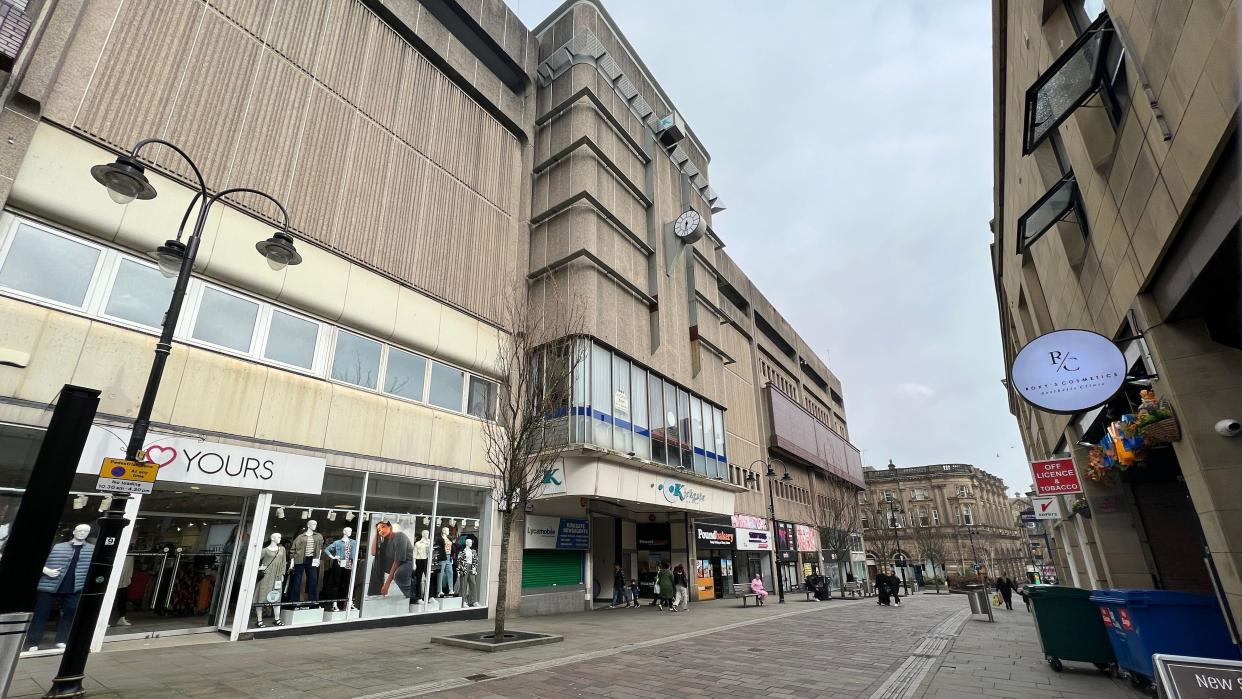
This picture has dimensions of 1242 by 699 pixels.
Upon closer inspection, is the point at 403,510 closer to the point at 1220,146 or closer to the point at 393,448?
the point at 393,448

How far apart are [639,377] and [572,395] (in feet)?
14.5

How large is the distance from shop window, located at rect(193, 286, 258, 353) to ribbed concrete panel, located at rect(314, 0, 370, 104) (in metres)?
7.47

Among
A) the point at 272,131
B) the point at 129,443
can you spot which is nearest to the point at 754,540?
the point at 272,131

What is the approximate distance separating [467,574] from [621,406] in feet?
25.2

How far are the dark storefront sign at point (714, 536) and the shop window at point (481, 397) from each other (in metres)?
15.2

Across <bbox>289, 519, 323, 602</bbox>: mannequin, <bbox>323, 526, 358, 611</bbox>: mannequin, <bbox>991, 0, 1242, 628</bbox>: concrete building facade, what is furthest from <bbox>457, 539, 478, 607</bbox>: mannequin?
<bbox>991, 0, 1242, 628</bbox>: concrete building facade

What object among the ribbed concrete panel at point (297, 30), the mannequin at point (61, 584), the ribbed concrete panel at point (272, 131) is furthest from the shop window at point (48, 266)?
the ribbed concrete panel at point (297, 30)

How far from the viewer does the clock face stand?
2780 cm

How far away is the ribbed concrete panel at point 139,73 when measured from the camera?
10938mm

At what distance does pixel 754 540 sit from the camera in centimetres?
3578

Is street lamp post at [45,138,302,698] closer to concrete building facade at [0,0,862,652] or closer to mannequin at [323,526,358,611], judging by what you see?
concrete building facade at [0,0,862,652]

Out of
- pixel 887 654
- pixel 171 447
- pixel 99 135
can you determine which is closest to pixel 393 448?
pixel 171 447

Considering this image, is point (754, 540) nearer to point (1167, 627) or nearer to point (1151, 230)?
point (1167, 627)

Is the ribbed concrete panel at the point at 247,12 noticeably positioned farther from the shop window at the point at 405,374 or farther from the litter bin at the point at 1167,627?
the litter bin at the point at 1167,627
